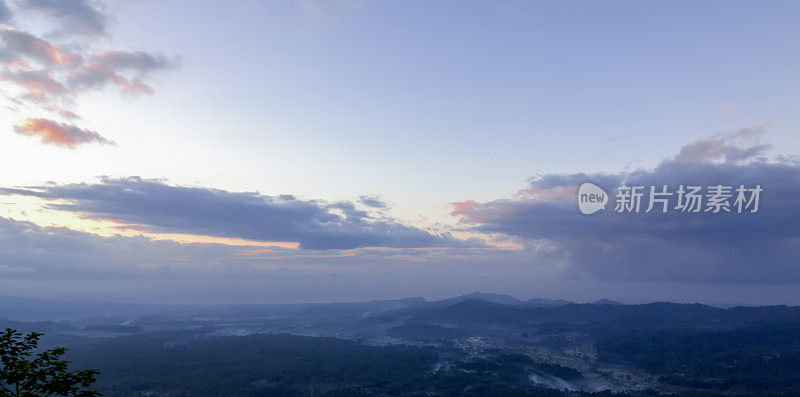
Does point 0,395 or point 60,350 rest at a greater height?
point 60,350

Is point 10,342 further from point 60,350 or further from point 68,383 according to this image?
point 68,383

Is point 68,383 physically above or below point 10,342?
below

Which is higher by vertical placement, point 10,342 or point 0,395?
point 10,342

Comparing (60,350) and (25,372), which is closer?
(25,372)

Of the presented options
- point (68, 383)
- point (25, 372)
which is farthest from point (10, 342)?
point (68, 383)

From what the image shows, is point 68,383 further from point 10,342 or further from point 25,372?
point 10,342

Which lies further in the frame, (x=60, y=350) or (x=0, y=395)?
(x=60, y=350)
